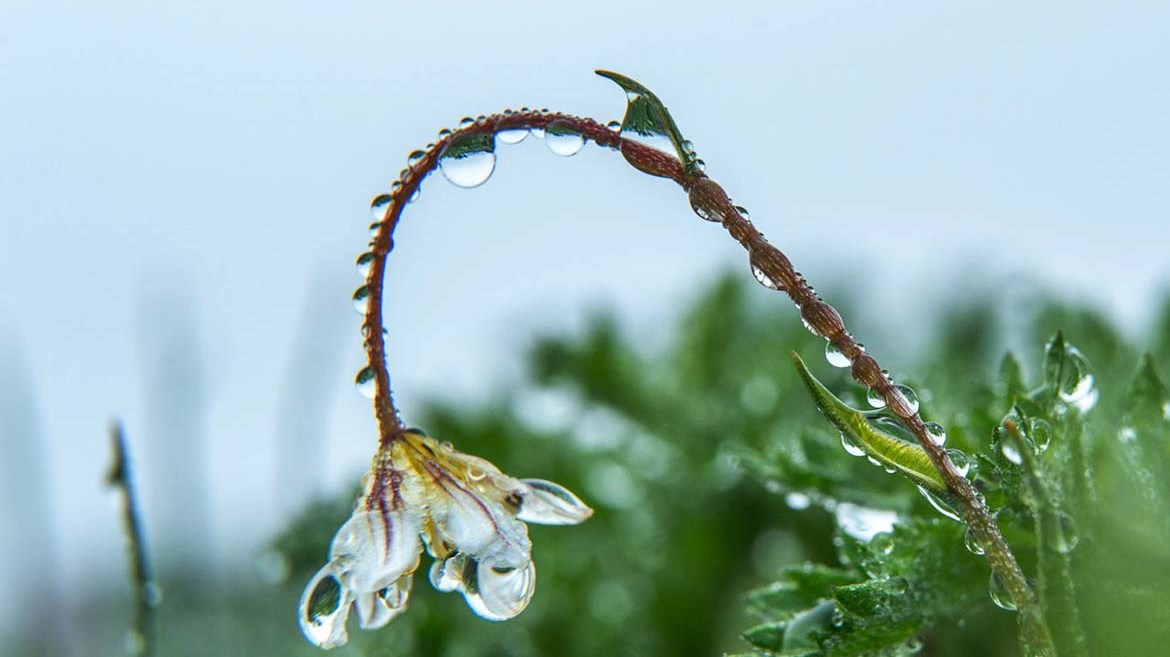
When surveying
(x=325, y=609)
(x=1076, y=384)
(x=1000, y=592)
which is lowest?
(x=325, y=609)

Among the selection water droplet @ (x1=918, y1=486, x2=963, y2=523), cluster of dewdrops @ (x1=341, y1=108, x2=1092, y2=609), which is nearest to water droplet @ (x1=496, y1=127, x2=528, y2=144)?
cluster of dewdrops @ (x1=341, y1=108, x2=1092, y2=609)

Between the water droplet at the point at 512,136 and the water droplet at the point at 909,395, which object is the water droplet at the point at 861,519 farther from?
the water droplet at the point at 512,136

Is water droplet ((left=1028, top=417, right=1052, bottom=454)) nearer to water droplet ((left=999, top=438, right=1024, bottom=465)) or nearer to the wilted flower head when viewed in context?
water droplet ((left=999, top=438, right=1024, bottom=465))

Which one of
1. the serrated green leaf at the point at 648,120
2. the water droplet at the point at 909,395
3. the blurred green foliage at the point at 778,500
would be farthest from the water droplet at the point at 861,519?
the serrated green leaf at the point at 648,120

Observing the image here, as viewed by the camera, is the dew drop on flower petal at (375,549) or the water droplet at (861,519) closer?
the dew drop on flower petal at (375,549)

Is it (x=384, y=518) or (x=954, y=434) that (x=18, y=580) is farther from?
(x=954, y=434)

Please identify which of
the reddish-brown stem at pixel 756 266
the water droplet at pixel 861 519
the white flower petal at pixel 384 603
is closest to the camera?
the reddish-brown stem at pixel 756 266

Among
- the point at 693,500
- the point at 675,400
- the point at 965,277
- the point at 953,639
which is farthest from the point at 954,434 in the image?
the point at 965,277

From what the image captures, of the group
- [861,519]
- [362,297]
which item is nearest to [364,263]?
[362,297]

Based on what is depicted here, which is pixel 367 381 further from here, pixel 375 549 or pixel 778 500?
pixel 778 500
